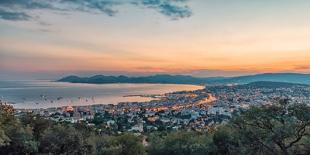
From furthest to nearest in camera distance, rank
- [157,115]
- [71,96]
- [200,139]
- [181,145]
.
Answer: [71,96]
[157,115]
[200,139]
[181,145]

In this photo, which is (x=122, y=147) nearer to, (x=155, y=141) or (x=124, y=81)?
(x=155, y=141)

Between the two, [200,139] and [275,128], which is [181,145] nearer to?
[200,139]

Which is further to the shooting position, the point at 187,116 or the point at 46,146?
the point at 187,116

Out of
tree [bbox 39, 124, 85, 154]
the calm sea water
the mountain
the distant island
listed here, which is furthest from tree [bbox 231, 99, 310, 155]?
the mountain

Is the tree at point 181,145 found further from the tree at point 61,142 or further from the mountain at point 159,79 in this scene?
the mountain at point 159,79

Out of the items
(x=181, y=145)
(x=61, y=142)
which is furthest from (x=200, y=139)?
(x=61, y=142)

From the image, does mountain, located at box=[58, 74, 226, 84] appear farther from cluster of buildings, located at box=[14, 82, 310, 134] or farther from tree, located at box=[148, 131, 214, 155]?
tree, located at box=[148, 131, 214, 155]

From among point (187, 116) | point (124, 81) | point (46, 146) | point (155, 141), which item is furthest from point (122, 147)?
point (124, 81)

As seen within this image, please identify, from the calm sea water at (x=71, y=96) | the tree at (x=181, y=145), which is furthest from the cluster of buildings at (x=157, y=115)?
the calm sea water at (x=71, y=96)
